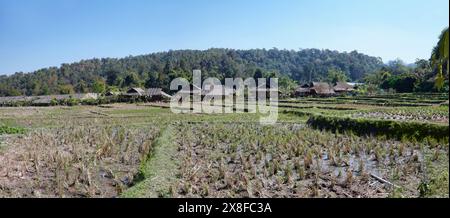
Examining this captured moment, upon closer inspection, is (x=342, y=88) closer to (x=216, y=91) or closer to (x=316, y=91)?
(x=316, y=91)

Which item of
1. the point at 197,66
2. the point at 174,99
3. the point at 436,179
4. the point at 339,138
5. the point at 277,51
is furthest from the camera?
the point at 277,51

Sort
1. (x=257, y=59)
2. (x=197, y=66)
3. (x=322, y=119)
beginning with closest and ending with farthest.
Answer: (x=322, y=119) < (x=197, y=66) < (x=257, y=59)

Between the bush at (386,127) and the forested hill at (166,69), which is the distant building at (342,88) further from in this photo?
the bush at (386,127)

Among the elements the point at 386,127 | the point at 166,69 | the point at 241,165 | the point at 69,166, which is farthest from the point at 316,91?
the point at 69,166

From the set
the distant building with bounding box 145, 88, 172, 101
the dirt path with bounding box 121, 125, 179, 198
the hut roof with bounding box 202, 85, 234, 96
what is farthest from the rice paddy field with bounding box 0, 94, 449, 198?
the hut roof with bounding box 202, 85, 234, 96

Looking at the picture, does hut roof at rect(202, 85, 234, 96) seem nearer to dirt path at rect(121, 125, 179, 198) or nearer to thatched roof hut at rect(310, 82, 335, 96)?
thatched roof hut at rect(310, 82, 335, 96)

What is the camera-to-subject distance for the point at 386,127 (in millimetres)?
13523

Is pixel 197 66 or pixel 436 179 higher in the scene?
pixel 197 66

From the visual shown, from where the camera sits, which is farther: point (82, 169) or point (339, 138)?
point (339, 138)
